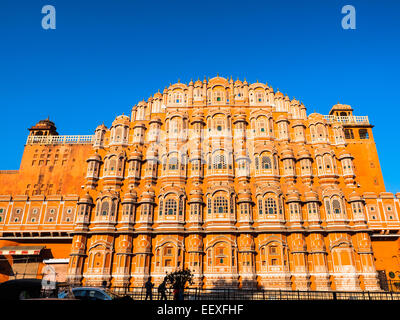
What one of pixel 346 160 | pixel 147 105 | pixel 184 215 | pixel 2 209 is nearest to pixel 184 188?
pixel 184 215

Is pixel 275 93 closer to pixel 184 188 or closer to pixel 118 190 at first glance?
pixel 184 188

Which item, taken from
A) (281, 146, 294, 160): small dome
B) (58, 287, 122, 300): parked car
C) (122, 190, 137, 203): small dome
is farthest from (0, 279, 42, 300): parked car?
(281, 146, 294, 160): small dome

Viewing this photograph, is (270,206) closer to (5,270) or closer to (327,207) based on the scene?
(327,207)

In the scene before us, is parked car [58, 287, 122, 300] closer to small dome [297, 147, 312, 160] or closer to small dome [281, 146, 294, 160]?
small dome [281, 146, 294, 160]

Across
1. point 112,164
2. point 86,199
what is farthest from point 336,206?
point 86,199

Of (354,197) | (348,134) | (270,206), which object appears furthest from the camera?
(348,134)

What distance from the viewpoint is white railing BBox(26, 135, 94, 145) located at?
4908 centimetres

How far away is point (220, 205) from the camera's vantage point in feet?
117

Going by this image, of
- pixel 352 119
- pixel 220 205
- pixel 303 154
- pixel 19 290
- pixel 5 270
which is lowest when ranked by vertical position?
pixel 19 290

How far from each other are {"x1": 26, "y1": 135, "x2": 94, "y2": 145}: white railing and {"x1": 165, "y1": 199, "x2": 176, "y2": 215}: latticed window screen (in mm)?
20426

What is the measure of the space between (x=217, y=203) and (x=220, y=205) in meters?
0.42

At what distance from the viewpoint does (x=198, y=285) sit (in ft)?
105

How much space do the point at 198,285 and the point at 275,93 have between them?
2796 centimetres

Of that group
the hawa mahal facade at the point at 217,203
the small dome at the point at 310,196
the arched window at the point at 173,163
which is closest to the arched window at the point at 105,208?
the hawa mahal facade at the point at 217,203
